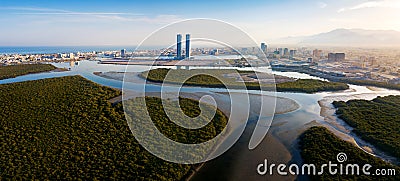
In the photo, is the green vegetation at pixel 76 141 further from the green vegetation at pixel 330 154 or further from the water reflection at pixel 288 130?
the green vegetation at pixel 330 154

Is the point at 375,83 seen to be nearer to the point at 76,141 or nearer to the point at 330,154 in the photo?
the point at 330,154

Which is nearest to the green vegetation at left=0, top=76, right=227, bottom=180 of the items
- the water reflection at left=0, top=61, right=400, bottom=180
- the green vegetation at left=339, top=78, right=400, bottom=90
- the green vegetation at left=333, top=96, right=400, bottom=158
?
the water reflection at left=0, top=61, right=400, bottom=180

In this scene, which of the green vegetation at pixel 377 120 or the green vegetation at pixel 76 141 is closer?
the green vegetation at pixel 76 141

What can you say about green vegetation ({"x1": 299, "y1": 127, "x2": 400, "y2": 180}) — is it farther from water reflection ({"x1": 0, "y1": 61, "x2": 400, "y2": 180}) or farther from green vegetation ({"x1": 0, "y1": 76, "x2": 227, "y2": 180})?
green vegetation ({"x1": 0, "y1": 76, "x2": 227, "y2": 180})

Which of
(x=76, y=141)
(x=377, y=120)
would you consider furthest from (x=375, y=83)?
(x=76, y=141)

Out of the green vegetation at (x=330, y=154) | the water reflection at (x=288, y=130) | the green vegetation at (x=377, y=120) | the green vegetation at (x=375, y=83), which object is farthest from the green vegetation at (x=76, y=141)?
the green vegetation at (x=375, y=83)
